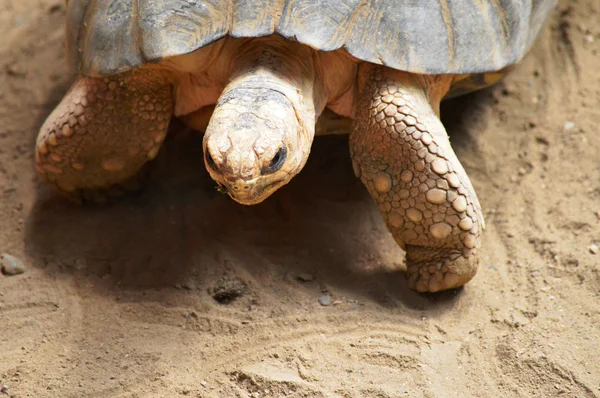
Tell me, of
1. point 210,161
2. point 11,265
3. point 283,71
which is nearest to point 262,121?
point 210,161

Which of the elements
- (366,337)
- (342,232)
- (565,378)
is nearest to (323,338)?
(366,337)

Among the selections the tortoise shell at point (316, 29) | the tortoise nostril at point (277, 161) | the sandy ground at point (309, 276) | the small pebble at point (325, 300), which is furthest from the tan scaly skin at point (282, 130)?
the small pebble at point (325, 300)

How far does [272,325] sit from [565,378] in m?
1.39

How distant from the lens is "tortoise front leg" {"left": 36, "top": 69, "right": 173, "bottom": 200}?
12.7 feet

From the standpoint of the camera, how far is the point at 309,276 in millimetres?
3812

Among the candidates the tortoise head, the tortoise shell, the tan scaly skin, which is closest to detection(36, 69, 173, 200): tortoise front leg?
the tan scaly skin

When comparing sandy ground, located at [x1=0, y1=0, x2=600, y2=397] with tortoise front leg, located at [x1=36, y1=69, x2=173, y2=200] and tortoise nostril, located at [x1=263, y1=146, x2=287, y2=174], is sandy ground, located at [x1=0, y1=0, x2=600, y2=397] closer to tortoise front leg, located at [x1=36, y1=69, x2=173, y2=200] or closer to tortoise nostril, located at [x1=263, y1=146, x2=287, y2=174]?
tortoise front leg, located at [x1=36, y1=69, x2=173, y2=200]

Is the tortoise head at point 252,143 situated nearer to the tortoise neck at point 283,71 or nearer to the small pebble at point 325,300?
the tortoise neck at point 283,71

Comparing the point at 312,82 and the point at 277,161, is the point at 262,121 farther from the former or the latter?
the point at 312,82

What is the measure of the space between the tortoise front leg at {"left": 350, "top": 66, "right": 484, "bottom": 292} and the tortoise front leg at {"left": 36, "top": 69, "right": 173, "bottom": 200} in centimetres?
113

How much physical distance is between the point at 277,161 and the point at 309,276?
3.33ft

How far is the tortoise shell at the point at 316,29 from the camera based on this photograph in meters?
3.34

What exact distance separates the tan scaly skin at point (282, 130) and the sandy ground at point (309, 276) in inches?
11.7

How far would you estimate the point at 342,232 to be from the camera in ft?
13.4
